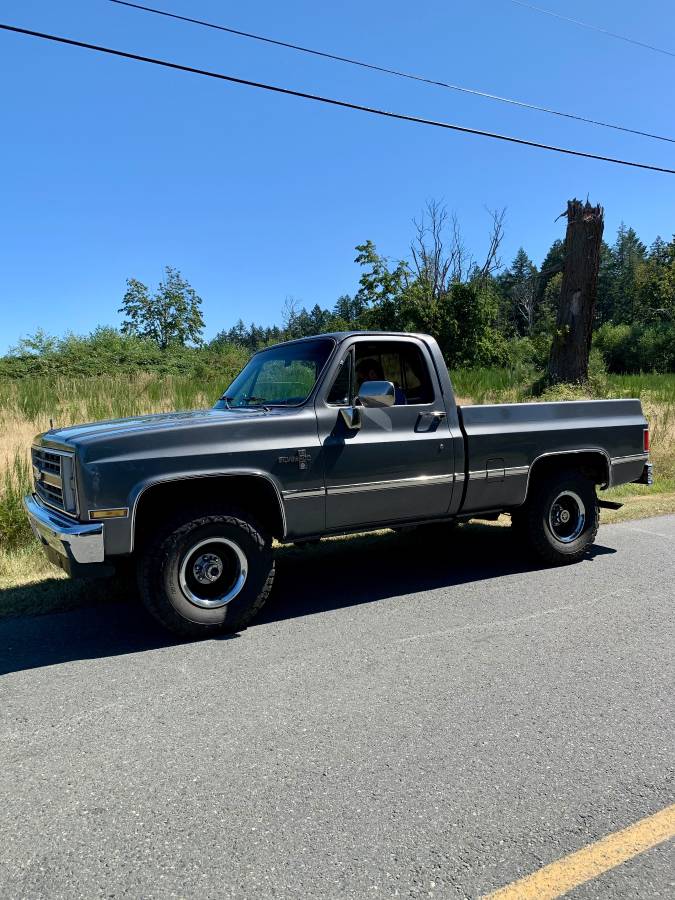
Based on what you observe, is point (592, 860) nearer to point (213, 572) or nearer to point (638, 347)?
point (213, 572)

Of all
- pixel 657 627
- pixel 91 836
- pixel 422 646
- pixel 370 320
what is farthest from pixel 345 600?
pixel 370 320

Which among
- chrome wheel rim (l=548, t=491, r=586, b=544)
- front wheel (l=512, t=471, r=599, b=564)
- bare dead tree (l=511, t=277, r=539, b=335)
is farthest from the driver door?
bare dead tree (l=511, t=277, r=539, b=335)

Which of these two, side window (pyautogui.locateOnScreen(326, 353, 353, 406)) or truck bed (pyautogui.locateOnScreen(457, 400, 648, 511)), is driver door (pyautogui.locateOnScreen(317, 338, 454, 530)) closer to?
side window (pyautogui.locateOnScreen(326, 353, 353, 406))

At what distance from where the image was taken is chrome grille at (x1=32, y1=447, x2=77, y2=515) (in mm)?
4301

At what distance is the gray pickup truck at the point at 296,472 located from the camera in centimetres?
430

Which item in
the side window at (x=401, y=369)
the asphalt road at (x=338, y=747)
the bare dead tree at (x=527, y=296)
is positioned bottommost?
the asphalt road at (x=338, y=747)

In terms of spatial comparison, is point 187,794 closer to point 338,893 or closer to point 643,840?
point 338,893

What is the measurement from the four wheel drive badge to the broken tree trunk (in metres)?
10.8

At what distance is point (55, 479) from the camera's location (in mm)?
4664

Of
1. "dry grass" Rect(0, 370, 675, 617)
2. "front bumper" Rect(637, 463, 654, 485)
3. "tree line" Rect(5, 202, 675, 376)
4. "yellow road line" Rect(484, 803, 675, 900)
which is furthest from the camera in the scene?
"tree line" Rect(5, 202, 675, 376)

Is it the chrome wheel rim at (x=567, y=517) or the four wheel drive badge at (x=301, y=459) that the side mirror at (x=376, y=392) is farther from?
the chrome wheel rim at (x=567, y=517)

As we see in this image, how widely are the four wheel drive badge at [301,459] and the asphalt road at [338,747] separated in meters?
1.15

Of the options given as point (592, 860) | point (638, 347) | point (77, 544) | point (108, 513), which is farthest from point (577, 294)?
point (638, 347)

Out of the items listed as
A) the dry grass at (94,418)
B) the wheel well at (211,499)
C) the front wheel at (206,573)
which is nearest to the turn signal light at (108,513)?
the wheel well at (211,499)
